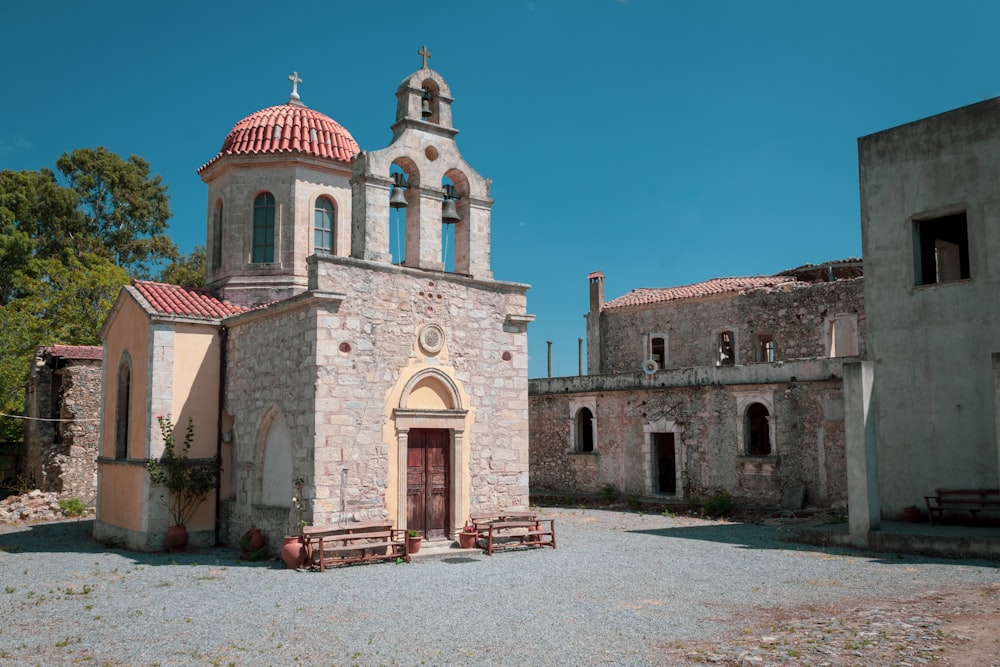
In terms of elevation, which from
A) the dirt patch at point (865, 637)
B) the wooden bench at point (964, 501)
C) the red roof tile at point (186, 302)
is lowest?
the dirt patch at point (865, 637)

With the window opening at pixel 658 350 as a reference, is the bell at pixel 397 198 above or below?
above

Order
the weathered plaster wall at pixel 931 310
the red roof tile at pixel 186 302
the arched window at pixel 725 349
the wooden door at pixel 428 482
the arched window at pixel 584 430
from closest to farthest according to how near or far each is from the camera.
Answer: the wooden door at pixel 428 482, the weathered plaster wall at pixel 931 310, the red roof tile at pixel 186 302, the arched window at pixel 584 430, the arched window at pixel 725 349

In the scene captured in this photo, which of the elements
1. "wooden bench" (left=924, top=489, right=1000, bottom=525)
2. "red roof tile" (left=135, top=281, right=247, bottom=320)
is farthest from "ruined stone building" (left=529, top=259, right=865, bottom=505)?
"red roof tile" (left=135, top=281, right=247, bottom=320)

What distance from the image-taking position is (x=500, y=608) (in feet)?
28.0

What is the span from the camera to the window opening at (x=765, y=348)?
26.1 meters

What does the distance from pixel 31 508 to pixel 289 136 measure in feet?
34.9

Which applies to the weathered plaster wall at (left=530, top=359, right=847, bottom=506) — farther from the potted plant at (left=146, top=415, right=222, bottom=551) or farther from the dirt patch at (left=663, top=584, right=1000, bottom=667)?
the potted plant at (left=146, top=415, right=222, bottom=551)

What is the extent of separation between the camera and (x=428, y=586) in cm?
982

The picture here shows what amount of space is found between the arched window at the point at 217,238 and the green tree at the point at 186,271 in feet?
60.1

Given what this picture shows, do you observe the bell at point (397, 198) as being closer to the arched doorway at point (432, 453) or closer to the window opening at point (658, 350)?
the arched doorway at point (432, 453)

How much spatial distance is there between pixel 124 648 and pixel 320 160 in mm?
11026

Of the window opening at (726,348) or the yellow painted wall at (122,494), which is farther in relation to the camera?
the window opening at (726,348)

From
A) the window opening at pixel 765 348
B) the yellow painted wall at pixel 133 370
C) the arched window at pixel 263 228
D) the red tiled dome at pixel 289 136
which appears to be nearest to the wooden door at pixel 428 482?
the yellow painted wall at pixel 133 370

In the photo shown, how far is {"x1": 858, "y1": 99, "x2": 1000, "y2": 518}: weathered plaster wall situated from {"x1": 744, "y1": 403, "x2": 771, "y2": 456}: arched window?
22.0 ft
